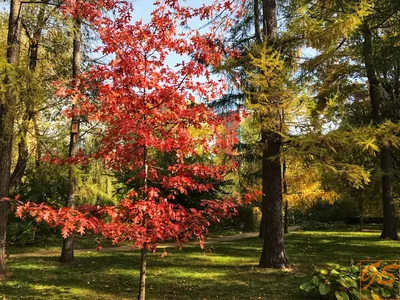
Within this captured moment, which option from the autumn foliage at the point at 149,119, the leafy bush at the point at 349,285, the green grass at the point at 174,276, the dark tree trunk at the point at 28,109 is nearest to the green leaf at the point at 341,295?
the leafy bush at the point at 349,285

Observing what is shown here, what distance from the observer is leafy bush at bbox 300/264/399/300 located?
5.51 metres

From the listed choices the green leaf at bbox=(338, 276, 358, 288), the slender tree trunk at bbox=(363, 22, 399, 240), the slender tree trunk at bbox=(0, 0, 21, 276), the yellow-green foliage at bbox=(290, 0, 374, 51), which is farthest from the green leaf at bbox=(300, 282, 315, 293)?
the slender tree trunk at bbox=(363, 22, 399, 240)

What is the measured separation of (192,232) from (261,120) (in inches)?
→ 151

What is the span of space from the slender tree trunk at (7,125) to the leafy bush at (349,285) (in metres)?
5.70

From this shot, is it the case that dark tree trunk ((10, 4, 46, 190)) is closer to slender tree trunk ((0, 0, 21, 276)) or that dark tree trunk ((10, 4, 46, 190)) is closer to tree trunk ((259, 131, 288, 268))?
slender tree trunk ((0, 0, 21, 276))

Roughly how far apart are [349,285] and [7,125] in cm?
643

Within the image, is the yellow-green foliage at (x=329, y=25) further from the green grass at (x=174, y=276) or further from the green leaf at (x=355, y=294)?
the green leaf at (x=355, y=294)

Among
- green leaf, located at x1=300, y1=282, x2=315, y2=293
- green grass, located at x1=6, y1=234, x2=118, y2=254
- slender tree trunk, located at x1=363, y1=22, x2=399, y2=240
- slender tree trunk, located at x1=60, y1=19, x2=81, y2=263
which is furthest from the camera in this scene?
slender tree trunk, located at x1=363, y1=22, x2=399, y2=240

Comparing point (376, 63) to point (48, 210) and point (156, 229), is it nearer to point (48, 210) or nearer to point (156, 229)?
point (156, 229)

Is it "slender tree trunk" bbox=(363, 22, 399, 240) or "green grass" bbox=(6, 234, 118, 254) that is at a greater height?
"slender tree trunk" bbox=(363, 22, 399, 240)

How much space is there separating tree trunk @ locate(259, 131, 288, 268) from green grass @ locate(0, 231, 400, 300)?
0.37 m

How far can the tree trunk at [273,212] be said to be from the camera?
8.77 meters

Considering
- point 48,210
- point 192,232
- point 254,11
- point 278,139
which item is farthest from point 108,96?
point 254,11

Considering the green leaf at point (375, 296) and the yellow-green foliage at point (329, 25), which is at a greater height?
the yellow-green foliage at point (329, 25)
